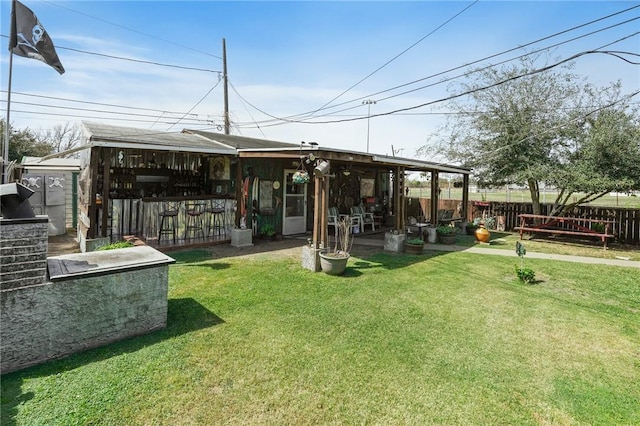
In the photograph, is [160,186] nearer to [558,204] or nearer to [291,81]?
[291,81]

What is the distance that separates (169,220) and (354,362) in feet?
21.1

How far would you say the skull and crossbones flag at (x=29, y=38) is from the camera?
475 centimetres

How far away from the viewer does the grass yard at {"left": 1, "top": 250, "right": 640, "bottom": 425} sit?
7.96 feet

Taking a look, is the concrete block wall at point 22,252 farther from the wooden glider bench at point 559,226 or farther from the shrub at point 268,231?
the wooden glider bench at point 559,226

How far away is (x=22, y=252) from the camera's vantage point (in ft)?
8.99

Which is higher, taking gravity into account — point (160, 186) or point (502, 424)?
Result: point (160, 186)

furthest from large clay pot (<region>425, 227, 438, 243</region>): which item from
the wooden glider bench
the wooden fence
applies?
the wooden fence

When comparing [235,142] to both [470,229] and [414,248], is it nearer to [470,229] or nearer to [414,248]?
[414,248]

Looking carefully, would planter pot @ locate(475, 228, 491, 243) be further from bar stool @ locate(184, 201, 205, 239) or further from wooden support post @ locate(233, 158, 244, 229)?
bar stool @ locate(184, 201, 205, 239)

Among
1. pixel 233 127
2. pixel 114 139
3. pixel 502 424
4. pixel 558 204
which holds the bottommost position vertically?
pixel 502 424

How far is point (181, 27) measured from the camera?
10711 mm

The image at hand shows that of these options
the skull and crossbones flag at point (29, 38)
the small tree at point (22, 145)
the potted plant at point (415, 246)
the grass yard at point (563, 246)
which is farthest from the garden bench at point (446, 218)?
the small tree at point (22, 145)

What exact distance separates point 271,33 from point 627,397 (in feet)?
35.9

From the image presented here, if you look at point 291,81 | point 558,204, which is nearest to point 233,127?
point 291,81
